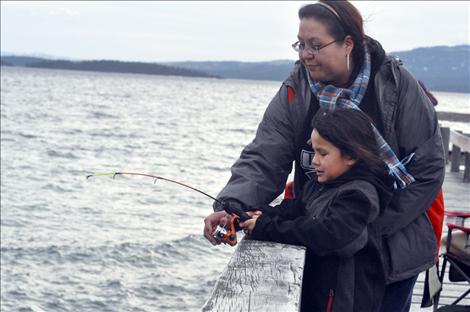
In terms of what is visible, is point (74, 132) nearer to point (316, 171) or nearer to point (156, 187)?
point (156, 187)

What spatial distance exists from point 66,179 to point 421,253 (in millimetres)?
21030

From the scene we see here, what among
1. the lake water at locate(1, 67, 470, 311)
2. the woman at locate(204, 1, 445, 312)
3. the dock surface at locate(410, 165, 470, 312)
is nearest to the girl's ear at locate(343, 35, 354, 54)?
the woman at locate(204, 1, 445, 312)

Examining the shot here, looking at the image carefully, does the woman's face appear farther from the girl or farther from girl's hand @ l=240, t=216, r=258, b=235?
girl's hand @ l=240, t=216, r=258, b=235

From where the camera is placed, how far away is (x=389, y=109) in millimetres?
2838

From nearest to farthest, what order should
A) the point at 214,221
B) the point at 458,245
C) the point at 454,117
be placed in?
the point at 214,221
the point at 458,245
the point at 454,117

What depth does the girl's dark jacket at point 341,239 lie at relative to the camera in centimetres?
258

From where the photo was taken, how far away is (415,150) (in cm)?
286

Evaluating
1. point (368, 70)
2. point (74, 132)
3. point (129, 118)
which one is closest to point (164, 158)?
point (74, 132)

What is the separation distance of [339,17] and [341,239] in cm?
80

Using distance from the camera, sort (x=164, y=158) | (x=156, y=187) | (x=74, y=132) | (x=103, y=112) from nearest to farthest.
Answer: (x=156, y=187)
(x=164, y=158)
(x=74, y=132)
(x=103, y=112)

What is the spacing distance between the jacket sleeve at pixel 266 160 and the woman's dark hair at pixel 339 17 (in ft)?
0.89

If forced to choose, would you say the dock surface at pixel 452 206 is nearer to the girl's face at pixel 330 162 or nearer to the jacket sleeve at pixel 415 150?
the jacket sleeve at pixel 415 150

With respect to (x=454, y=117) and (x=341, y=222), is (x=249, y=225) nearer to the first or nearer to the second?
(x=341, y=222)

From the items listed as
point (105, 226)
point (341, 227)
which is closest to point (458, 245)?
point (341, 227)
